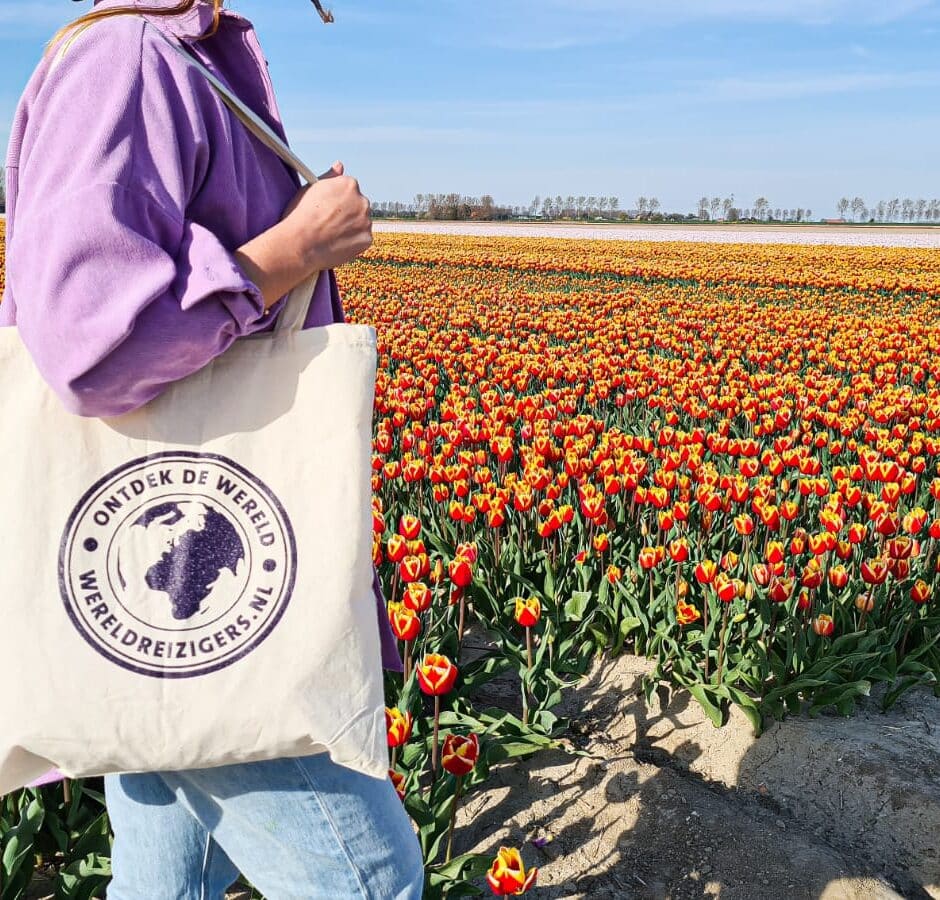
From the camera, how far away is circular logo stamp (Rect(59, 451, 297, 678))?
1.09 metres

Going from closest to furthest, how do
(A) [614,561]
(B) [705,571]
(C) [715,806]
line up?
(C) [715,806] → (B) [705,571] → (A) [614,561]

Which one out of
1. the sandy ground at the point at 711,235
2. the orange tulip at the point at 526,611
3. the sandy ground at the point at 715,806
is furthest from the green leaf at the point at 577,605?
the sandy ground at the point at 711,235

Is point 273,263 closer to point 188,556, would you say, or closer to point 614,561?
point 188,556

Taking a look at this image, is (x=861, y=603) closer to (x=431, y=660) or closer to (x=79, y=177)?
(x=431, y=660)

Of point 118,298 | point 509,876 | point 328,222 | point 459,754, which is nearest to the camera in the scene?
point 118,298

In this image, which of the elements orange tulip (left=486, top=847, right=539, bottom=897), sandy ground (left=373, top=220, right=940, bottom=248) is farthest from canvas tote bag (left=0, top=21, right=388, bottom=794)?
sandy ground (left=373, top=220, right=940, bottom=248)

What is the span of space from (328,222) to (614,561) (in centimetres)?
297

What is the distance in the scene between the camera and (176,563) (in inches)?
43.6

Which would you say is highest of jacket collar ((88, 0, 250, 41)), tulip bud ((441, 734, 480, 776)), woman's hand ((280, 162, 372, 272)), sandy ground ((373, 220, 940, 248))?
sandy ground ((373, 220, 940, 248))

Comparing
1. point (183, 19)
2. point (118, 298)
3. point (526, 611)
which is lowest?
point (526, 611)

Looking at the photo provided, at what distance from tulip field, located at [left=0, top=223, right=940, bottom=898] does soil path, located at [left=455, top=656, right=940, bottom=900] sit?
94mm

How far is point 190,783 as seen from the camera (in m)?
1.31

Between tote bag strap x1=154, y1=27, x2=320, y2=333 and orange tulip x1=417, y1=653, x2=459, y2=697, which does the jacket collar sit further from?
orange tulip x1=417, y1=653, x2=459, y2=697

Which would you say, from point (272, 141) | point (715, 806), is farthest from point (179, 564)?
point (715, 806)
